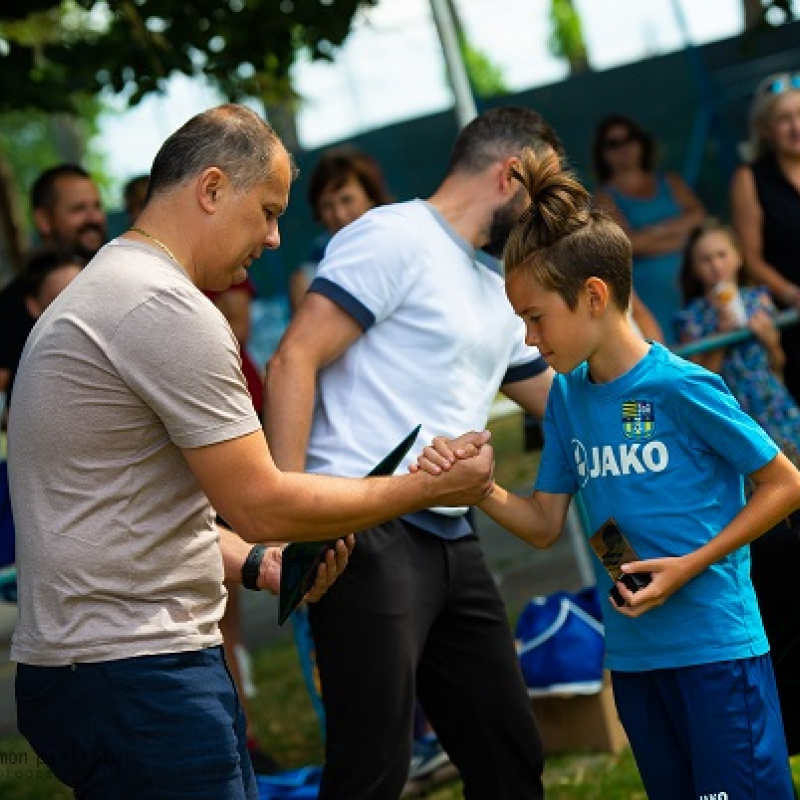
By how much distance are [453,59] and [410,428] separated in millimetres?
3130

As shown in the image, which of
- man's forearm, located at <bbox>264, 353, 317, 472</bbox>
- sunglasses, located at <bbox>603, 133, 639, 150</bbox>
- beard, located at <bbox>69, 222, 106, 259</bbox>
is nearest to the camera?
man's forearm, located at <bbox>264, 353, 317, 472</bbox>

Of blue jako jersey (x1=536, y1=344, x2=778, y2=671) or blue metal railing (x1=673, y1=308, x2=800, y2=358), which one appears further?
blue metal railing (x1=673, y1=308, x2=800, y2=358)

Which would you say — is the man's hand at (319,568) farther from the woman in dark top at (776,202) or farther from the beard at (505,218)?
the woman in dark top at (776,202)

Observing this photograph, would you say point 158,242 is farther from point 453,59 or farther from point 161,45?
point 161,45

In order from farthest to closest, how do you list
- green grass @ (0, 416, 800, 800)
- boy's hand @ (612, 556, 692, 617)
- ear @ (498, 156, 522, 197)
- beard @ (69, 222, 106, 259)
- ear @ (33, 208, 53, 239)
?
ear @ (33, 208, 53, 239)
beard @ (69, 222, 106, 259)
green grass @ (0, 416, 800, 800)
ear @ (498, 156, 522, 197)
boy's hand @ (612, 556, 692, 617)

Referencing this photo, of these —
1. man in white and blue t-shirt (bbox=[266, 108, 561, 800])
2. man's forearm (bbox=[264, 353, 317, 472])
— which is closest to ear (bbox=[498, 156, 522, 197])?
man in white and blue t-shirt (bbox=[266, 108, 561, 800])

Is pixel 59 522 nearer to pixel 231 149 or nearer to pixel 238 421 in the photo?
pixel 238 421

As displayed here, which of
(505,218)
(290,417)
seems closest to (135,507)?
(290,417)

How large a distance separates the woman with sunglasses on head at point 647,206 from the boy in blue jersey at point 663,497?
416cm

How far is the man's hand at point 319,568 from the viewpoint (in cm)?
374

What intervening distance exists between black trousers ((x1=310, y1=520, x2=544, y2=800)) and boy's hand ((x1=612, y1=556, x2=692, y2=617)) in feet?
2.56

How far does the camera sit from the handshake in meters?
3.64

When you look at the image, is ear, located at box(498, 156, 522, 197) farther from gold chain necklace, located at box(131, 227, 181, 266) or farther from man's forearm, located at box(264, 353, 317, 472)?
gold chain necklace, located at box(131, 227, 181, 266)

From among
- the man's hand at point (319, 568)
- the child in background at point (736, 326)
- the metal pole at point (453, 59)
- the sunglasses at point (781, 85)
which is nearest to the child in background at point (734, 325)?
the child in background at point (736, 326)
